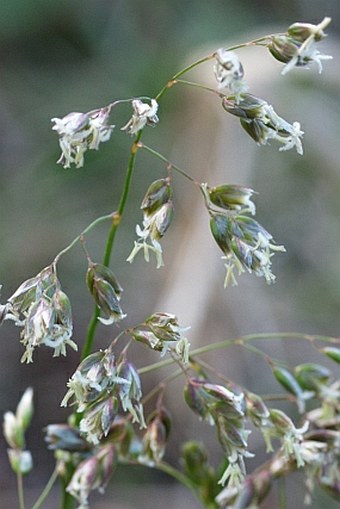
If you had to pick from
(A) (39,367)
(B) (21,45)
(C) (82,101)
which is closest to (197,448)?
(A) (39,367)

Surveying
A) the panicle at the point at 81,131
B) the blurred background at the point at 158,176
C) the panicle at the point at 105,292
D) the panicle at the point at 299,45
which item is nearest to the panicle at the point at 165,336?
the panicle at the point at 105,292

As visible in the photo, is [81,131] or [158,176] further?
[158,176]

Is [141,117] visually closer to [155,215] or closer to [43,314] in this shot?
[155,215]

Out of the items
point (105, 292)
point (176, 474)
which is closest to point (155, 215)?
point (105, 292)

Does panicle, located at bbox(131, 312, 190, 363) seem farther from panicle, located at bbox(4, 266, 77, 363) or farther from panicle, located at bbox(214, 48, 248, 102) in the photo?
panicle, located at bbox(214, 48, 248, 102)

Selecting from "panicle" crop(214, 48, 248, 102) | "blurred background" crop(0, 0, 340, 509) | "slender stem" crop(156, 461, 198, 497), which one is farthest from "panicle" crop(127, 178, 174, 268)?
"blurred background" crop(0, 0, 340, 509)

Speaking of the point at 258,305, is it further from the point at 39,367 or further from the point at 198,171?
the point at 39,367

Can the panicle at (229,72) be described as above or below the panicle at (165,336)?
above

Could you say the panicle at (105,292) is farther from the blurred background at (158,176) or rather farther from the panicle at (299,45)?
the blurred background at (158,176)
